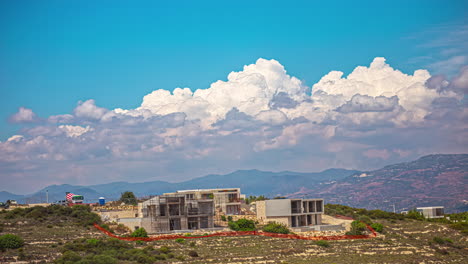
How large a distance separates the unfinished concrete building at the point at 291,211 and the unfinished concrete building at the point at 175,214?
8.96 m

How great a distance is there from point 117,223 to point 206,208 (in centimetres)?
1250

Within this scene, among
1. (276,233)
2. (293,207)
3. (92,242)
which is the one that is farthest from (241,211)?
(92,242)

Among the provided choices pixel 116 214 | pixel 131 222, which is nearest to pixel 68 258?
pixel 131 222

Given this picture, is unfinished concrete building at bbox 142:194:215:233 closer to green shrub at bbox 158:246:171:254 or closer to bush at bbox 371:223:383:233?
green shrub at bbox 158:246:171:254

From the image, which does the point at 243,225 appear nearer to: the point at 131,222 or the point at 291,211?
the point at 291,211

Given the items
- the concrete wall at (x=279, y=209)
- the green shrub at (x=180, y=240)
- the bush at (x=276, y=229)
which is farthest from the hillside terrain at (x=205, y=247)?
the concrete wall at (x=279, y=209)

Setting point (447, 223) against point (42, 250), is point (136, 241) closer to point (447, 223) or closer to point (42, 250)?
point (42, 250)

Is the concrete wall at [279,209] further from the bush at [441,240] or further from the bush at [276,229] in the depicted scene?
the bush at [441,240]

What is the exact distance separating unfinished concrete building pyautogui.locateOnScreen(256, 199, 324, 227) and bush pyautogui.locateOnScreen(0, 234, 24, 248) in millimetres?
38063

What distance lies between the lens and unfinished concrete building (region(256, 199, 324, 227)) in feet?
299

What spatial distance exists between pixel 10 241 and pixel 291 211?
42.5 metres

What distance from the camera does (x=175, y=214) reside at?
85.7m

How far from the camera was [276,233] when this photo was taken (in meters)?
82.2

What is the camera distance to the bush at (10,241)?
62656 millimetres
